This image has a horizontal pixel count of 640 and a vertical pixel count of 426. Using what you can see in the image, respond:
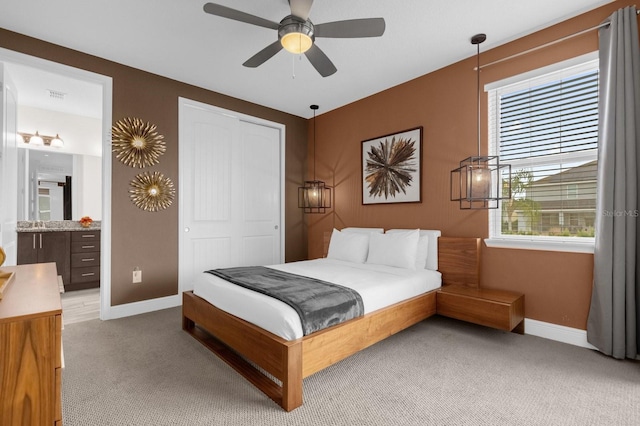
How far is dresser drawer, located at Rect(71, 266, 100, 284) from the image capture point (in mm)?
4500

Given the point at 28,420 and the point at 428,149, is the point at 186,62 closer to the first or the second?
the point at 428,149

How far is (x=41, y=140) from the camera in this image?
15.4 ft

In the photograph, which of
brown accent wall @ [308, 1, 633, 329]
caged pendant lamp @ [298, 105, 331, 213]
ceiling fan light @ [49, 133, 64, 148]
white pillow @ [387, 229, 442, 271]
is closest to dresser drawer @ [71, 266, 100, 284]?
ceiling fan light @ [49, 133, 64, 148]

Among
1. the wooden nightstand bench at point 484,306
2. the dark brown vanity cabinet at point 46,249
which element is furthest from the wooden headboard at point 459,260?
the dark brown vanity cabinet at point 46,249

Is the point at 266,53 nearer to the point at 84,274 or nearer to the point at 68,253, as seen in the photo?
the point at 68,253

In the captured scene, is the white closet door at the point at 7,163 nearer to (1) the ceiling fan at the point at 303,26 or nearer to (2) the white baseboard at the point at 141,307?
(2) the white baseboard at the point at 141,307

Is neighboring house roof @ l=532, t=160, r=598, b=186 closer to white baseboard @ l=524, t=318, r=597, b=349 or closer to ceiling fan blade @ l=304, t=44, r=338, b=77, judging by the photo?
white baseboard @ l=524, t=318, r=597, b=349

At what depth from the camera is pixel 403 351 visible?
253cm

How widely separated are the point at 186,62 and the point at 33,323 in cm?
300

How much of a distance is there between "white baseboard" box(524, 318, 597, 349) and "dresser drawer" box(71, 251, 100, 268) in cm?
552

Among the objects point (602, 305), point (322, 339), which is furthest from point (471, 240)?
point (322, 339)

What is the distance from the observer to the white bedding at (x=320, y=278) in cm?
194

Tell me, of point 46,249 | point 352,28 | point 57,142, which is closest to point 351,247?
point 352,28

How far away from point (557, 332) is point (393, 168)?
2.33 metres
